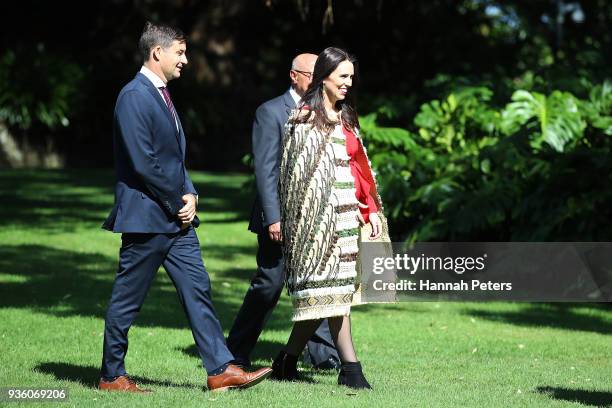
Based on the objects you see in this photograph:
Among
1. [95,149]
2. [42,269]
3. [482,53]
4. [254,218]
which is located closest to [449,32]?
[482,53]

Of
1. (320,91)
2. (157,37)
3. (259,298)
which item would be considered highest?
(157,37)

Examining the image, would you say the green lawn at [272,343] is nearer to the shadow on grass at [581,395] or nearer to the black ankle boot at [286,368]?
the shadow on grass at [581,395]

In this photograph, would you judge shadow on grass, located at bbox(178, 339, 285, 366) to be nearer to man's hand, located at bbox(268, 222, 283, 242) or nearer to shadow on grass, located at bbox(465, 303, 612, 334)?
man's hand, located at bbox(268, 222, 283, 242)

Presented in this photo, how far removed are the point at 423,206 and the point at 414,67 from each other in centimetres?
1499

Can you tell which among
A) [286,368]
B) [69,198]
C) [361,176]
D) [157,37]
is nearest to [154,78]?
[157,37]

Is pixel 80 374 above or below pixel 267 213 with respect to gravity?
below

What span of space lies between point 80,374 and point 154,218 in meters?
1.43

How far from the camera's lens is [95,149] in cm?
2645

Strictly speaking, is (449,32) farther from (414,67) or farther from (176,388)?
(176,388)

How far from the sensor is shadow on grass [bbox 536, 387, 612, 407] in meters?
6.64

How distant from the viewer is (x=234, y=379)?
650 cm

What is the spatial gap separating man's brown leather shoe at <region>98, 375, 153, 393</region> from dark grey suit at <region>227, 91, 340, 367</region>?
43.4 inches

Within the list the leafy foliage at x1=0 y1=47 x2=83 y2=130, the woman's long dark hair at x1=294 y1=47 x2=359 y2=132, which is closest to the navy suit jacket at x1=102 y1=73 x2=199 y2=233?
the woman's long dark hair at x1=294 y1=47 x2=359 y2=132

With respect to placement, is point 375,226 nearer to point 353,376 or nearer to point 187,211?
point 353,376
